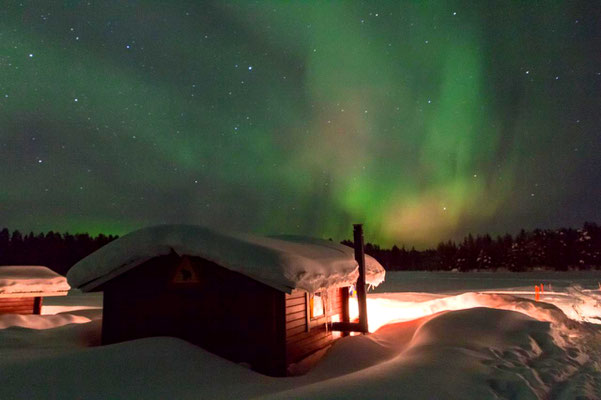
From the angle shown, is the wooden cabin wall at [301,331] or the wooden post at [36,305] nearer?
the wooden cabin wall at [301,331]

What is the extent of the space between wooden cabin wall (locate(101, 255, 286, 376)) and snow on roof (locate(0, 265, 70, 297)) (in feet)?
25.8

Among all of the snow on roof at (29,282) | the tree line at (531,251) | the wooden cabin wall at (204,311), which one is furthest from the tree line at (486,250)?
the wooden cabin wall at (204,311)

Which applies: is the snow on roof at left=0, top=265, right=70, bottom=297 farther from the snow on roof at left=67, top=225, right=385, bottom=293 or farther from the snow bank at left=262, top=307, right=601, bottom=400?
the snow bank at left=262, top=307, right=601, bottom=400

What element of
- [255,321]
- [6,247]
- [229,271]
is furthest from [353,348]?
[6,247]

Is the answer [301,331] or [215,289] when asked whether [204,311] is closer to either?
[215,289]

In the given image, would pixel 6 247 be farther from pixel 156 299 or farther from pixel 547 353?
pixel 547 353

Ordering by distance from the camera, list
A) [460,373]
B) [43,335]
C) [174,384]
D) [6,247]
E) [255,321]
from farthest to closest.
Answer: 1. [6,247]
2. [43,335]
3. [255,321]
4. [174,384]
5. [460,373]

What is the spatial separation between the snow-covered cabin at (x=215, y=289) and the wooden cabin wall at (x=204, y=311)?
0.07 feet

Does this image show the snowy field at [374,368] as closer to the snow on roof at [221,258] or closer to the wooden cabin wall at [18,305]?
the snow on roof at [221,258]

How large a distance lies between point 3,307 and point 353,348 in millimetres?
15740

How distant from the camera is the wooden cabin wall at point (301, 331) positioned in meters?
8.77

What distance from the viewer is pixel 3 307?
52.1 feet

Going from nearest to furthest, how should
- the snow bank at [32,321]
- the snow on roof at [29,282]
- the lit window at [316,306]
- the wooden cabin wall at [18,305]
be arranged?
the lit window at [316,306]
the snow bank at [32,321]
the snow on roof at [29,282]
the wooden cabin wall at [18,305]

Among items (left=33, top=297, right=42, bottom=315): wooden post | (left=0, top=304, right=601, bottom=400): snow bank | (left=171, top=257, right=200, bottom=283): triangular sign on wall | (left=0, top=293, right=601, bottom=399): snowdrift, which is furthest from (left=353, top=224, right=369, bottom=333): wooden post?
(left=33, top=297, right=42, bottom=315): wooden post
